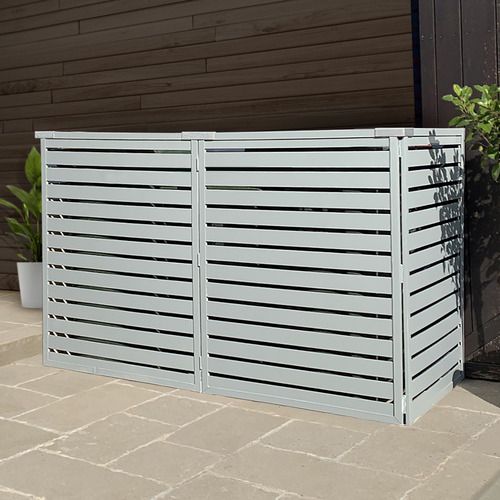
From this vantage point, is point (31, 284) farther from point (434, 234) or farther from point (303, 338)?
point (434, 234)

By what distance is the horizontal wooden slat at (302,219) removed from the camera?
3.81m

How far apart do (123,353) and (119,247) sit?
1.80 ft

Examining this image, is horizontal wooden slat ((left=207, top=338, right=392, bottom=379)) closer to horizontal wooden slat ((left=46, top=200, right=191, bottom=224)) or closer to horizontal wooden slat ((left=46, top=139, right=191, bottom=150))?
horizontal wooden slat ((left=46, top=200, right=191, bottom=224))

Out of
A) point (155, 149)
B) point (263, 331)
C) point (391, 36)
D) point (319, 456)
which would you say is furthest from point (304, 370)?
point (391, 36)

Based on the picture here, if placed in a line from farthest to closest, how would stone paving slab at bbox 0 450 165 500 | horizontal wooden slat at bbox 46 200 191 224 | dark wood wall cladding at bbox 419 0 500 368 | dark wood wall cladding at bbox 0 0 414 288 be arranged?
dark wood wall cladding at bbox 0 0 414 288 → horizontal wooden slat at bbox 46 200 191 224 → dark wood wall cladding at bbox 419 0 500 368 → stone paving slab at bbox 0 450 165 500

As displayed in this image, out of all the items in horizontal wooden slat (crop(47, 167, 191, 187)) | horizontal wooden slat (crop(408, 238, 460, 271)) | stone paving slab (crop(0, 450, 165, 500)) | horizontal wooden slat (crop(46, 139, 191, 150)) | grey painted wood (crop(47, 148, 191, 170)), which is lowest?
stone paving slab (crop(0, 450, 165, 500))

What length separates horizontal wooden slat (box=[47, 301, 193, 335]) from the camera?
4402mm

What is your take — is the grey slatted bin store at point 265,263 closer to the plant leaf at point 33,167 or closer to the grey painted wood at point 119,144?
the grey painted wood at point 119,144

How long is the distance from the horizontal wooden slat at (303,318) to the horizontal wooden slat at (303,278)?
0.40 feet

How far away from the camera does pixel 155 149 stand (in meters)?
4.38

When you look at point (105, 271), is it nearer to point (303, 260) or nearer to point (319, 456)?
point (303, 260)

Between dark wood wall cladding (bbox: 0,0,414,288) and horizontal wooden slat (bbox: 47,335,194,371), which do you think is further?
dark wood wall cladding (bbox: 0,0,414,288)

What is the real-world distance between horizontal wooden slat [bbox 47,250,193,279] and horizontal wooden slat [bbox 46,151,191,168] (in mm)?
449

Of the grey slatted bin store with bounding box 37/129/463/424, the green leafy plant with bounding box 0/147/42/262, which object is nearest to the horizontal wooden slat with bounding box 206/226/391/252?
the grey slatted bin store with bounding box 37/129/463/424
